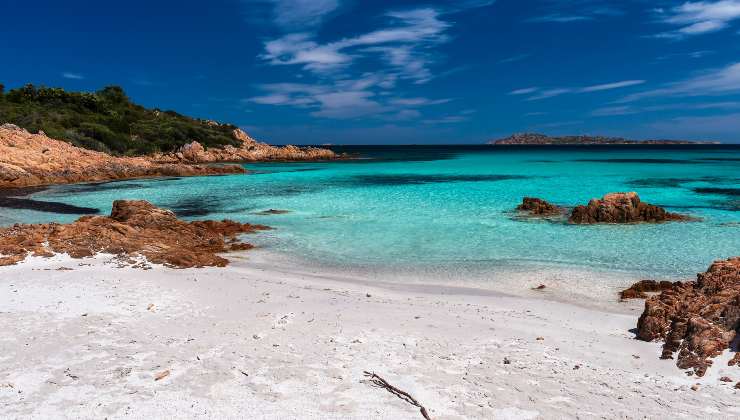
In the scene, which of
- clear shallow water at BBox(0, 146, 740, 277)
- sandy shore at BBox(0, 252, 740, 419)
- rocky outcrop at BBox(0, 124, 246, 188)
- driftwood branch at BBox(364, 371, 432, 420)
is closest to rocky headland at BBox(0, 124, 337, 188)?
rocky outcrop at BBox(0, 124, 246, 188)

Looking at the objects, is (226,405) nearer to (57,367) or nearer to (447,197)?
(57,367)

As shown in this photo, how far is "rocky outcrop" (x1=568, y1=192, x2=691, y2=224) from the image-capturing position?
1797 cm

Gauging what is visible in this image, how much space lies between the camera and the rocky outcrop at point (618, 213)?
17969mm

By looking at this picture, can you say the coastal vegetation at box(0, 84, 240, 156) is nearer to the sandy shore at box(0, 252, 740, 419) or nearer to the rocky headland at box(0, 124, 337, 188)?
the rocky headland at box(0, 124, 337, 188)

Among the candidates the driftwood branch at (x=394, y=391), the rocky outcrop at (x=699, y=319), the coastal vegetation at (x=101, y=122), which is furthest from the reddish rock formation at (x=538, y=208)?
the coastal vegetation at (x=101, y=122)

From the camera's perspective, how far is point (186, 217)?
20781mm

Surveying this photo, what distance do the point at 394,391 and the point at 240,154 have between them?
77832mm

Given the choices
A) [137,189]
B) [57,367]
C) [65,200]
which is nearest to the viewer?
[57,367]

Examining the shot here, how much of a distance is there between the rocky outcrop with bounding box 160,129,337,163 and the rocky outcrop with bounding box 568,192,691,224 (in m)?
56.0

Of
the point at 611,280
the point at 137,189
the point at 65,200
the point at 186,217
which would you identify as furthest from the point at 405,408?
the point at 137,189

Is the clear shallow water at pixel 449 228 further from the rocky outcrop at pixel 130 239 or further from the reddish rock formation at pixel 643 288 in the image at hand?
the rocky outcrop at pixel 130 239

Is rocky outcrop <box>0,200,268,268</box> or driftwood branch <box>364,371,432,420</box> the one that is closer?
driftwood branch <box>364,371,432,420</box>

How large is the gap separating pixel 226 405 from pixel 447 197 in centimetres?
2355

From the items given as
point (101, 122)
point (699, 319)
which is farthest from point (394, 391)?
point (101, 122)
